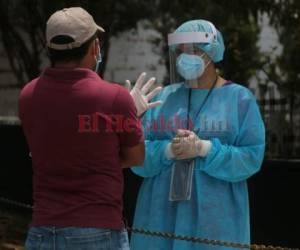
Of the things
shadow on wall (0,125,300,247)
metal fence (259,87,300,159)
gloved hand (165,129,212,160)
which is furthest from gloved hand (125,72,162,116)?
metal fence (259,87,300,159)

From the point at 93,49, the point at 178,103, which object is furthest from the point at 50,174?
the point at 178,103

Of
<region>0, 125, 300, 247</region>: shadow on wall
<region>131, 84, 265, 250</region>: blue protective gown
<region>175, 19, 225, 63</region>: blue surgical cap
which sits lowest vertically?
<region>0, 125, 300, 247</region>: shadow on wall

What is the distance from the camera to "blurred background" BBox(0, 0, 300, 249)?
6.11 m

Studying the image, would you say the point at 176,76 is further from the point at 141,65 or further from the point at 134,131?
the point at 141,65

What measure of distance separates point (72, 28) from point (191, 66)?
1099mm

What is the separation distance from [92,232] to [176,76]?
1.43 meters

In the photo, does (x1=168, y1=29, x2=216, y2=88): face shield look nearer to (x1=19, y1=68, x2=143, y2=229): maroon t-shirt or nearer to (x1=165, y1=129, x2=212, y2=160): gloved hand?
(x1=165, y1=129, x2=212, y2=160): gloved hand

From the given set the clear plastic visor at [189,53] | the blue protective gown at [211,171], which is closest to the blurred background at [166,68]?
the clear plastic visor at [189,53]

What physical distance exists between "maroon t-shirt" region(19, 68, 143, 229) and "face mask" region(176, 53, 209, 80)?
1044 millimetres

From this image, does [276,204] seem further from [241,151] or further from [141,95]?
[141,95]

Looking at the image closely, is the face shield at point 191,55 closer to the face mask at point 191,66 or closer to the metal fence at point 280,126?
the face mask at point 191,66

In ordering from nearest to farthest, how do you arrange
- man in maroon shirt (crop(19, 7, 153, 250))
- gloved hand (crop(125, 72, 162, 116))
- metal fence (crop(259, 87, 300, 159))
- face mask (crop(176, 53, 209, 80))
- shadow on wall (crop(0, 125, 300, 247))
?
man in maroon shirt (crop(19, 7, 153, 250)) → gloved hand (crop(125, 72, 162, 116)) → face mask (crop(176, 53, 209, 80)) → shadow on wall (crop(0, 125, 300, 247)) → metal fence (crop(259, 87, 300, 159))

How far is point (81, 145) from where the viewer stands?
104 inches

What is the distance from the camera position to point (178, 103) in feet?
12.2
